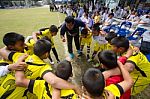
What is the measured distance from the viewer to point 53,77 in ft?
7.50

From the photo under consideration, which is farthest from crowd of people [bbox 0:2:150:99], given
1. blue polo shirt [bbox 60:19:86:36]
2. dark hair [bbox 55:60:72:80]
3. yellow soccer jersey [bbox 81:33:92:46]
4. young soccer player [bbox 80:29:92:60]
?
yellow soccer jersey [bbox 81:33:92:46]

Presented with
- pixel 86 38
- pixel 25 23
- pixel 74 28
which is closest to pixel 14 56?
pixel 74 28

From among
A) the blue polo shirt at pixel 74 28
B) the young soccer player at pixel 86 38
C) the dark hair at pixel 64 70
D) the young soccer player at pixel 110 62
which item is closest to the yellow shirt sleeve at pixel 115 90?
the young soccer player at pixel 110 62

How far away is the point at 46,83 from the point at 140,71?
5.06 ft

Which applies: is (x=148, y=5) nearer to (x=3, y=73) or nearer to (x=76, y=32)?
(x=76, y=32)

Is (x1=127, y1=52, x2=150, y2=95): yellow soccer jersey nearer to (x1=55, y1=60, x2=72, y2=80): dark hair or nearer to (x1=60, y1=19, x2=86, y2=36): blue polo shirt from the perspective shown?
(x1=55, y1=60, x2=72, y2=80): dark hair

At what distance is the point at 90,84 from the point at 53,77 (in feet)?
1.82

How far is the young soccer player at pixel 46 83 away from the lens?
86.7 inches

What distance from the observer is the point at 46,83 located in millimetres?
2445

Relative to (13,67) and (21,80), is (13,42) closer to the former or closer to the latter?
(13,67)

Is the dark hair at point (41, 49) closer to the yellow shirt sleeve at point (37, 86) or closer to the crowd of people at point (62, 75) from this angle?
the crowd of people at point (62, 75)

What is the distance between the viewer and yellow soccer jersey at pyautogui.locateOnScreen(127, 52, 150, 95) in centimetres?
317

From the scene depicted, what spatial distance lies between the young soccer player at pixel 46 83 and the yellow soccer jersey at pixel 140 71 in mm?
1151

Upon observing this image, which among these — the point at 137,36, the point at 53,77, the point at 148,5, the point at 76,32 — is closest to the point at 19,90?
the point at 53,77
